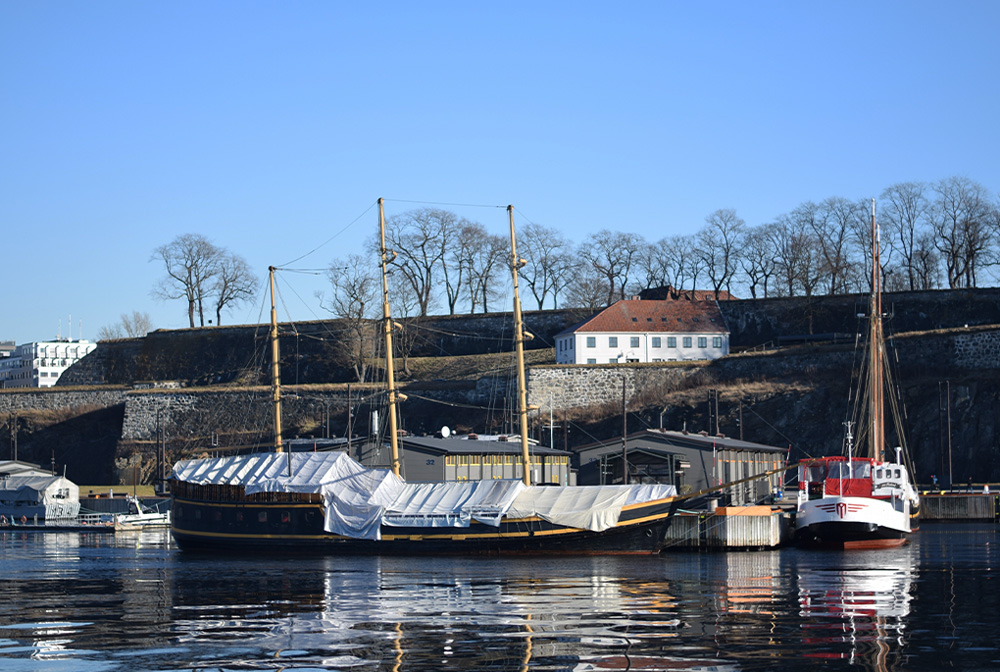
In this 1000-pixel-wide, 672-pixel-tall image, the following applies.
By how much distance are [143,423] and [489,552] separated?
62281mm

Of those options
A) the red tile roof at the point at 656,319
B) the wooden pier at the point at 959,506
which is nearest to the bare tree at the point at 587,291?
the red tile roof at the point at 656,319

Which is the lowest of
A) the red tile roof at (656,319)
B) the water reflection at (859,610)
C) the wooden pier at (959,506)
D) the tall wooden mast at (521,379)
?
the wooden pier at (959,506)

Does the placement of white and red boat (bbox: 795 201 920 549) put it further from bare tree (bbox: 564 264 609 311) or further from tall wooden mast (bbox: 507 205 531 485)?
bare tree (bbox: 564 264 609 311)

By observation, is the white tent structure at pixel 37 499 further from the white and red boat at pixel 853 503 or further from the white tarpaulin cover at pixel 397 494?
the white and red boat at pixel 853 503

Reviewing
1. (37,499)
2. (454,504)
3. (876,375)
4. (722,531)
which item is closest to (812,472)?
(876,375)

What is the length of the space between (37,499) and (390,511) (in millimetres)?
43664

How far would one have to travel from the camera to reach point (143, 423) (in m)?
101

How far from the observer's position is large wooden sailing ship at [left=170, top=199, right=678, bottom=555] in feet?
152

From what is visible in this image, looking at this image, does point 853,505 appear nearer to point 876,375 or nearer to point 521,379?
point 876,375

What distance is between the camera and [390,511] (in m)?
48.6

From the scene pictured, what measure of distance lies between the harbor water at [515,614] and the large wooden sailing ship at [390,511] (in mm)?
2211

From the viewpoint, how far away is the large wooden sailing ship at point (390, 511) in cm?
4628

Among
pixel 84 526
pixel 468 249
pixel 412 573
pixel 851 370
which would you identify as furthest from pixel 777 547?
pixel 468 249

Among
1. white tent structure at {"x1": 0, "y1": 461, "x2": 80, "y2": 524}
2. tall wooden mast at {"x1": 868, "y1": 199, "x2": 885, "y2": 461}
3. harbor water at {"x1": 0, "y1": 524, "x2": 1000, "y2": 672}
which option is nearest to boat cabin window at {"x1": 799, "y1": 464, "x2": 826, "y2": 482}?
tall wooden mast at {"x1": 868, "y1": 199, "x2": 885, "y2": 461}
